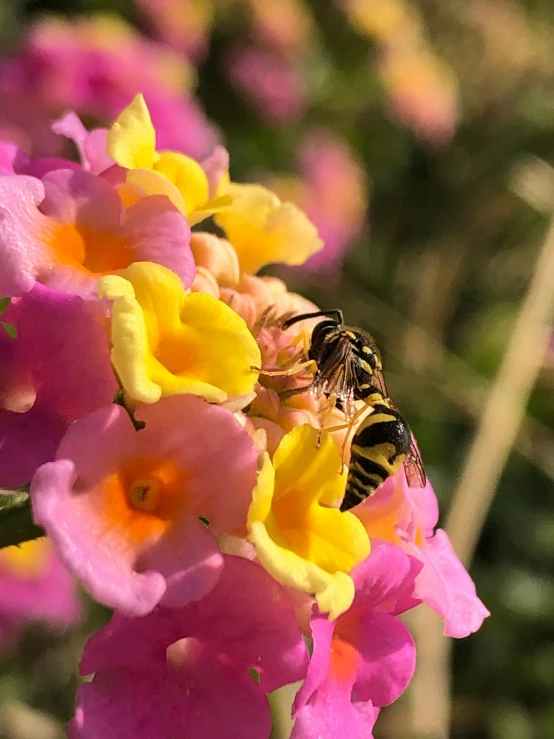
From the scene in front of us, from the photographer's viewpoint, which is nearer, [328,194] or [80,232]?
[80,232]

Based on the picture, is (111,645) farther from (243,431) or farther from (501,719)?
(501,719)

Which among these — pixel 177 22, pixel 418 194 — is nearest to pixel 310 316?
pixel 177 22

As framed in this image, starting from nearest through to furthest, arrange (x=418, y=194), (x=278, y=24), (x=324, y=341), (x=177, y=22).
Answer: (x=324, y=341)
(x=177, y=22)
(x=278, y=24)
(x=418, y=194)

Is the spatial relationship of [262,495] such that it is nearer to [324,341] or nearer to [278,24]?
[324,341]

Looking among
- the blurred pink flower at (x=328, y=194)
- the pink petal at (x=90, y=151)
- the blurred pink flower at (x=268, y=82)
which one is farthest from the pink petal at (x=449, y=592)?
the blurred pink flower at (x=268, y=82)

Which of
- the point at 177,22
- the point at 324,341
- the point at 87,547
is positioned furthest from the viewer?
the point at 177,22

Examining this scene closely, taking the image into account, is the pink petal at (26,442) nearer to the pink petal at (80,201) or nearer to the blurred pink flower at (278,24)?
the pink petal at (80,201)

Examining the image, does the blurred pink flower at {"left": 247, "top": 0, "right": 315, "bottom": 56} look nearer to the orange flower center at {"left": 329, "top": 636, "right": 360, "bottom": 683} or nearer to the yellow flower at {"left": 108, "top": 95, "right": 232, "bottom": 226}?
the yellow flower at {"left": 108, "top": 95, "right": 232, "bottom": 226}
